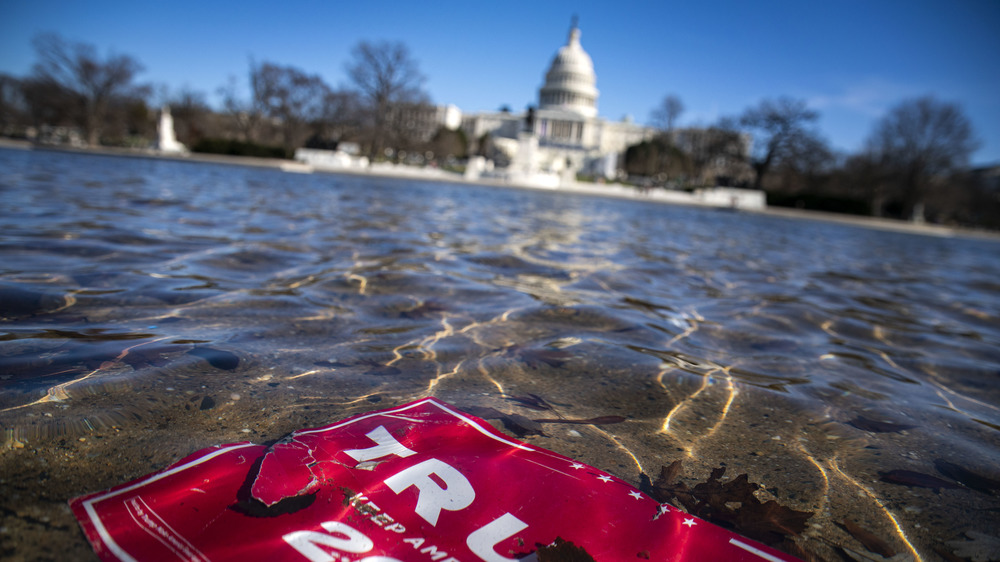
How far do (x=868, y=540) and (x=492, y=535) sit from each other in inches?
38.6

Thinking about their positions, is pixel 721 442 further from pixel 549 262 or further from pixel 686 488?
pixel 549 262

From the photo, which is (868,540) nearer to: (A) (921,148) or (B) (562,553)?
(B) (562,553)

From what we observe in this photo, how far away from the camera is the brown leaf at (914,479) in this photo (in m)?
1.63

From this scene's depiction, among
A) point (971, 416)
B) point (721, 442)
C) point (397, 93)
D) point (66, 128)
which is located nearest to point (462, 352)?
point (721, 442)

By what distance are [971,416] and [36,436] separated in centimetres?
340

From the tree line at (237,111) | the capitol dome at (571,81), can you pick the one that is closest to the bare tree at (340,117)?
the tree line at (237,111)

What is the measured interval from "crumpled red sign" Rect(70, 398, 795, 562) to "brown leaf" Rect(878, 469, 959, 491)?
719 mm

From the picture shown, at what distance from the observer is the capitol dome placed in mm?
73500

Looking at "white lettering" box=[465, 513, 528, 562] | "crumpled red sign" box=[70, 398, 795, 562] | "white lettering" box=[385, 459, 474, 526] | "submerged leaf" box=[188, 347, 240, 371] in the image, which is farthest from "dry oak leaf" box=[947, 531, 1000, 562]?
"submerged leaf" box=[188, 347, 240, 371]

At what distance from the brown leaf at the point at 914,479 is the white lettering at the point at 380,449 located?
4.91 feet

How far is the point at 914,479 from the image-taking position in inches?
65.4

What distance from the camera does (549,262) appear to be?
538 centimetres

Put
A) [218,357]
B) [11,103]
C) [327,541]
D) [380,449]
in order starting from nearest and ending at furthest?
[327,541] → [380,449] → [218,357] → [11,103]

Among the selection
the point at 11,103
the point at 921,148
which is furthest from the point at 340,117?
the point at 921,148
